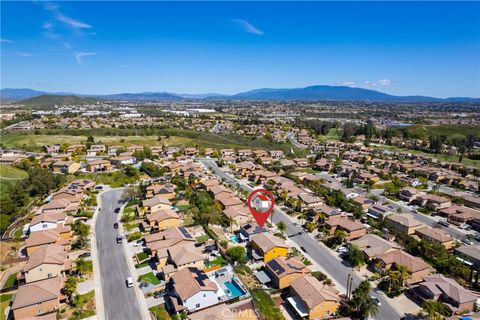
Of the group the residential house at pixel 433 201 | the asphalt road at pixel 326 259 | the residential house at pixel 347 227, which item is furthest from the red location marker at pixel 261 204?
the residential house at pixel 433 201

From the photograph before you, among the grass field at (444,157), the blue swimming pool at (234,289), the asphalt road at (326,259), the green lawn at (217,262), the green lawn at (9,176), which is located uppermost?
the green lawn at (9,176)

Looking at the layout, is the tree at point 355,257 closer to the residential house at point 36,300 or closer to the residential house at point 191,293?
the residential house at point 191,293

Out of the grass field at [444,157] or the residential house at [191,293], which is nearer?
the residential house at [191,293]

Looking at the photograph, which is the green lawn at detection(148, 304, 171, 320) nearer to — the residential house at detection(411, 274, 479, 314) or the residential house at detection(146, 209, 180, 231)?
the residential house at detection(146, 209, 180, 231)

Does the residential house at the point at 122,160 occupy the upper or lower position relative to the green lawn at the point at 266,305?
upper

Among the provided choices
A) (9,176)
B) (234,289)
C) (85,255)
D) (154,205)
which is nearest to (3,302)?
(85,255)

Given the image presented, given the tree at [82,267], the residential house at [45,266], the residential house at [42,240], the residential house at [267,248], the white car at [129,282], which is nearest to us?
the white car at [129,282]

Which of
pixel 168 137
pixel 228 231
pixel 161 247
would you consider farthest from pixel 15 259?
pixel 168 137
